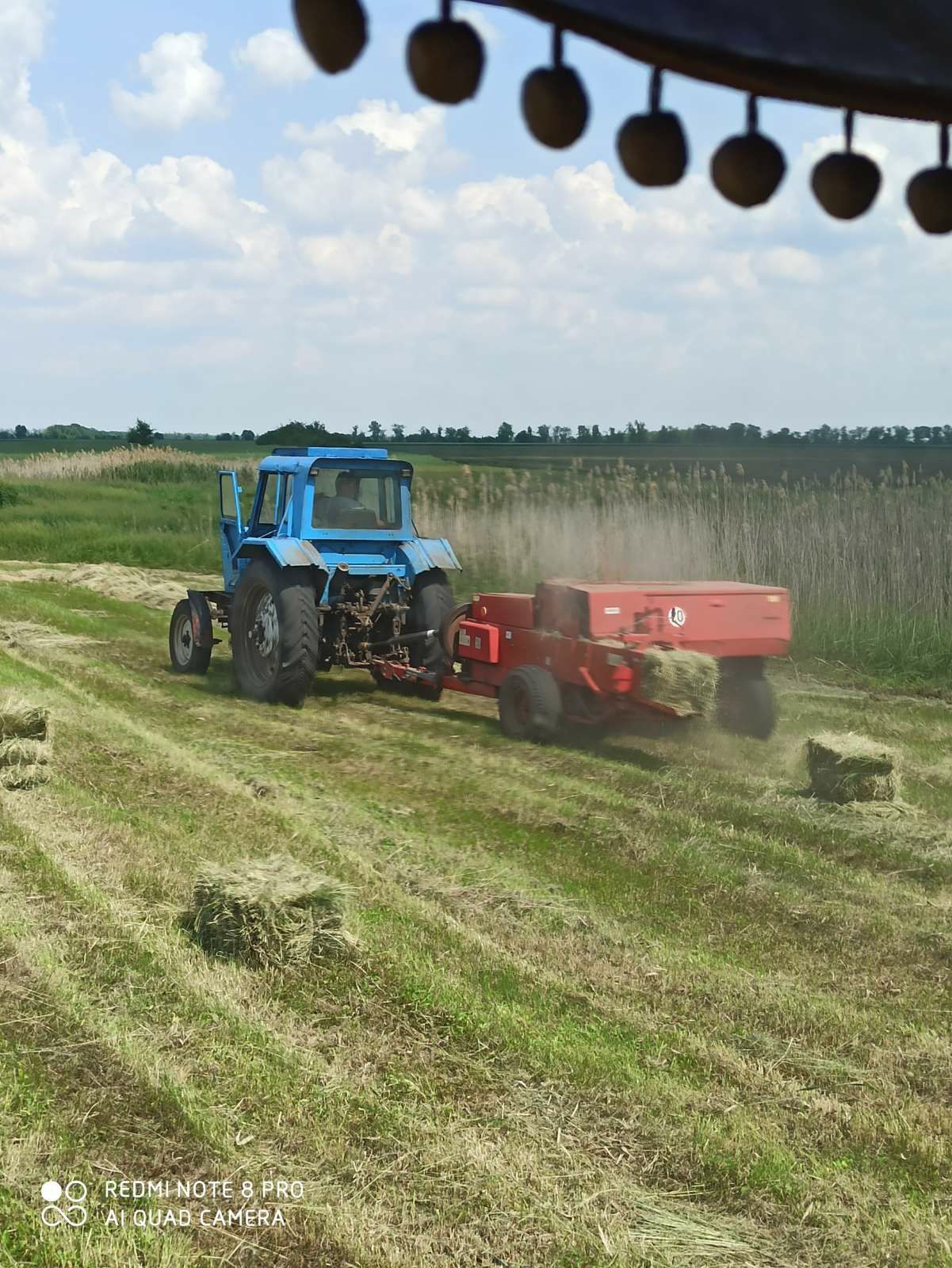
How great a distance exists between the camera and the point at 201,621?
11.2 m

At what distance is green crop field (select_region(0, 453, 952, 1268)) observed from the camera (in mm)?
3293

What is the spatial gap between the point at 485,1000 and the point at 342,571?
616 cm

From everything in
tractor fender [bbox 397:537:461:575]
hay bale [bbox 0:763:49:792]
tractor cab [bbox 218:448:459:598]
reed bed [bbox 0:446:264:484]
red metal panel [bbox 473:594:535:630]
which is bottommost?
hay bale [bbox 0:763:49:792]

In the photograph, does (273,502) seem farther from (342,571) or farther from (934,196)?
(934,196)

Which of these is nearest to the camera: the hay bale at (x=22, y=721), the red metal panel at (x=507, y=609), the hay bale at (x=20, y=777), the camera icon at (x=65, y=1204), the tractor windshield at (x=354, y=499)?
the camera icon at (x=65, y=1204)

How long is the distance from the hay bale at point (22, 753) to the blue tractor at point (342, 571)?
265 centimetres

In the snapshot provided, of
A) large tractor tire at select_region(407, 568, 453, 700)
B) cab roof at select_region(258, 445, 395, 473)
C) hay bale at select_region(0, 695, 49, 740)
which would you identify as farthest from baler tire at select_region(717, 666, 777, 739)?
hay bale at select_region(0, 695, 49, 740)

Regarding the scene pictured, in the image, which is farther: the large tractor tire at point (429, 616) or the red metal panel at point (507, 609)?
the large tractor tire at point (429, 616)

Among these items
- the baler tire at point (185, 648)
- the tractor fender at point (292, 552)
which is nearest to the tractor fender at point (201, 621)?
the baler tire at point (185, 648)

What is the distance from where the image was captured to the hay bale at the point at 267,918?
4.76 metres

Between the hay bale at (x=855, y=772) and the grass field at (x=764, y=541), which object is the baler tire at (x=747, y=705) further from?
the grass field at (x=764, y=541)

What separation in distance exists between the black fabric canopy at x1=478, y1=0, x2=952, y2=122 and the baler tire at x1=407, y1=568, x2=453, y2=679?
9277mm

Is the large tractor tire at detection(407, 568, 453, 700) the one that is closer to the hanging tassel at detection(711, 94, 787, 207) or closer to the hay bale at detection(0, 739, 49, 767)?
the hay bale at detection(0, 739, 49, 767)

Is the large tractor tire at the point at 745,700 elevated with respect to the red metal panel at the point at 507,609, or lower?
lower
